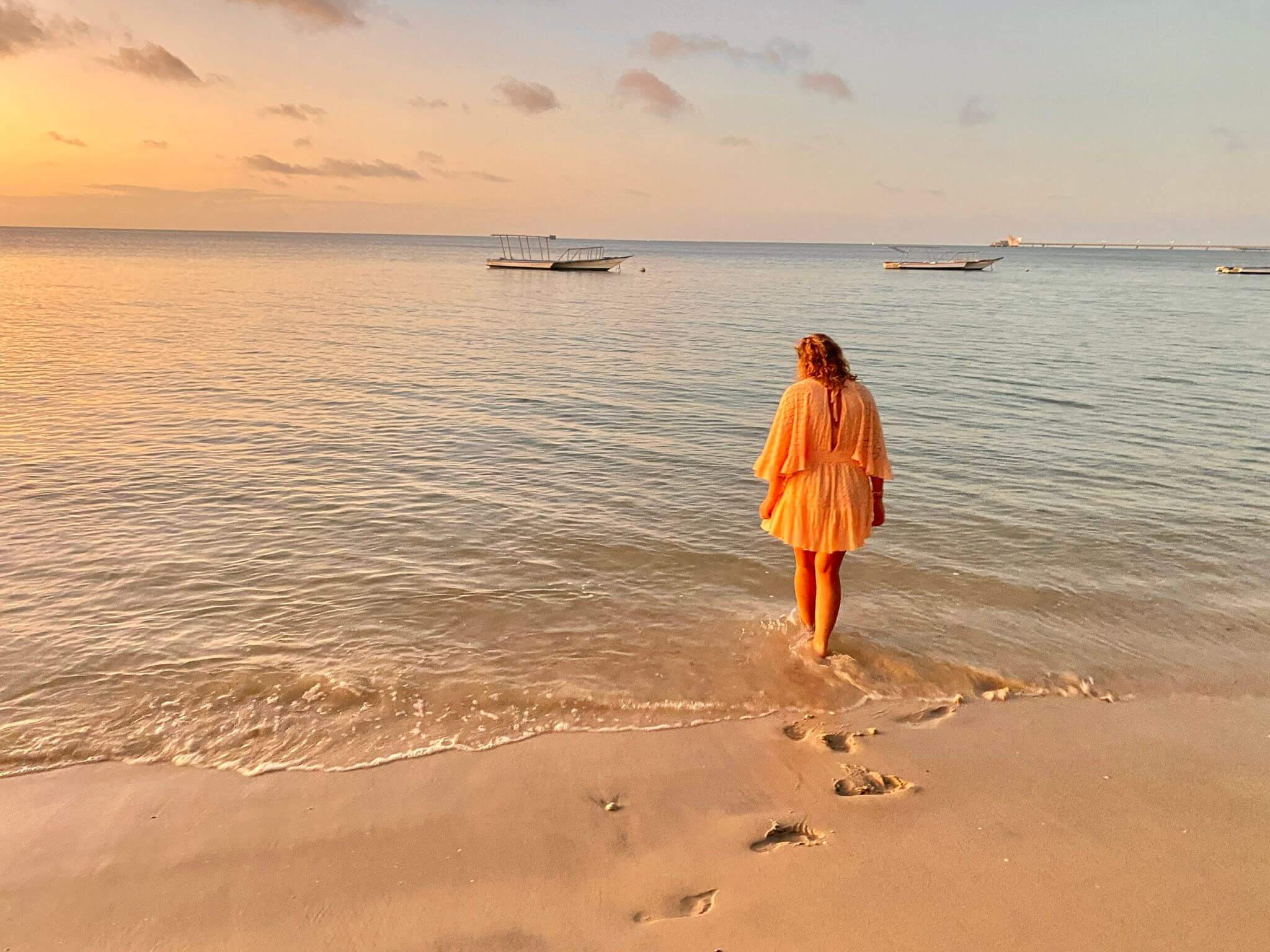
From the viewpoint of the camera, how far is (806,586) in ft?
17.8

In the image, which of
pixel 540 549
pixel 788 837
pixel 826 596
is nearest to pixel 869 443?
pixel 826 596

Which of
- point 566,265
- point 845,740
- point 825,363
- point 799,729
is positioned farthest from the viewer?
point 566,265

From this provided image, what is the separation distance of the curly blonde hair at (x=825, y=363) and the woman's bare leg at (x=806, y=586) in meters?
1.18

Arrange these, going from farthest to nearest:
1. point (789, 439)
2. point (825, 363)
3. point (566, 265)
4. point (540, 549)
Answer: point (566, 265)
point (540, 549)
point (789, 439)
point (825, 363)

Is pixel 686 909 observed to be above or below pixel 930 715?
above

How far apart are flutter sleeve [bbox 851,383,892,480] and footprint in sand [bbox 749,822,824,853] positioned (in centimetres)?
224

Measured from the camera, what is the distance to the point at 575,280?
2357 inches

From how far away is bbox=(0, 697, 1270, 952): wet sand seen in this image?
2.91 meters

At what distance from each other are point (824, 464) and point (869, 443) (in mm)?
304

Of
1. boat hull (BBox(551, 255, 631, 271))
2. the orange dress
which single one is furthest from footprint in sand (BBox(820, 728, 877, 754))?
boat hull (BBox(551, 255, 631, 271))

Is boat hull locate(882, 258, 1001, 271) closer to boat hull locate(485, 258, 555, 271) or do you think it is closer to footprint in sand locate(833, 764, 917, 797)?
boat hull locate(485, 258, 555, 271)

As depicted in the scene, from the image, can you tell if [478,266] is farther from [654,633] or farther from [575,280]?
[654,633]

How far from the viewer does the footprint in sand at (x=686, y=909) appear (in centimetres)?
295

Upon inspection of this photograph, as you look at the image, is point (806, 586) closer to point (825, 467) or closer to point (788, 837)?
point (825, 467)
